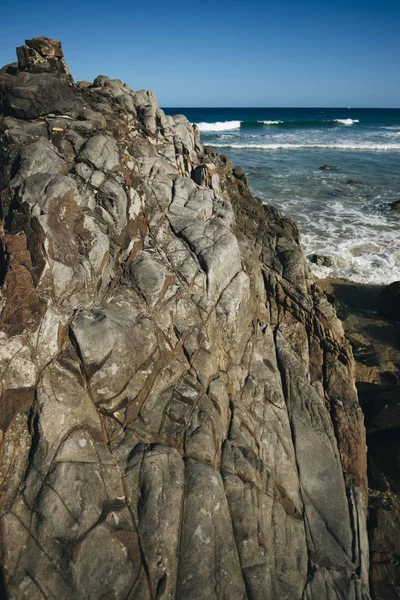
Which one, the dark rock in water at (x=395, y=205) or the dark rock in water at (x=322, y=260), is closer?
the dark rock in water at (x=322, y=260)

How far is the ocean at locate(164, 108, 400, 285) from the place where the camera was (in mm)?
22469

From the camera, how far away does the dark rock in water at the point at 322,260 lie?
71.8 feet

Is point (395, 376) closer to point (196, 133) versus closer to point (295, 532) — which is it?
point (295, 532)

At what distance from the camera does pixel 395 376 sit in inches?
558

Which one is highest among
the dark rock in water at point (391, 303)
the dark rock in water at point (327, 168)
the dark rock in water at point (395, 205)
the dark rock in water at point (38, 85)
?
the dark rock in water at point (38, 85)

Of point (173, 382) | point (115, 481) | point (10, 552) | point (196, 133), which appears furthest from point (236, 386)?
point (196, 133)

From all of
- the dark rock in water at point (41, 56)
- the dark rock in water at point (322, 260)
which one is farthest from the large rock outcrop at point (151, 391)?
the dark rock in water at point (322, 260)

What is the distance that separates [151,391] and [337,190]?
32824 millimetres

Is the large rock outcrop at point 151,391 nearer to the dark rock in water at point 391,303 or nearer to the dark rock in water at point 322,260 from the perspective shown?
the dark rock in water at point 391,303

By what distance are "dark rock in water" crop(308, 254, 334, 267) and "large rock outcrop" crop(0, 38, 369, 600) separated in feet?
28.3

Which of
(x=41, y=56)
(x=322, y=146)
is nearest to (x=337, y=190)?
(x=41, y=56)

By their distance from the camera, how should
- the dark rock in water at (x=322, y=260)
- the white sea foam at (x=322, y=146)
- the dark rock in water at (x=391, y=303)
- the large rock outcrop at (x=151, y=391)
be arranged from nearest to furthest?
the large rock outcrop at (x=151, y=391) < the dark rock in water at (x=391, y=303) < the dark rock in water at (x=322, y=260) < the white sea foam at (x=322, y=146)

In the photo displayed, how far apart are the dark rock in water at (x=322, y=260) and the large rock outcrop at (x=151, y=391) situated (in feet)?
28.3

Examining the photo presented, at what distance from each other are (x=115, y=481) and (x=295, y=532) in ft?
13.7
